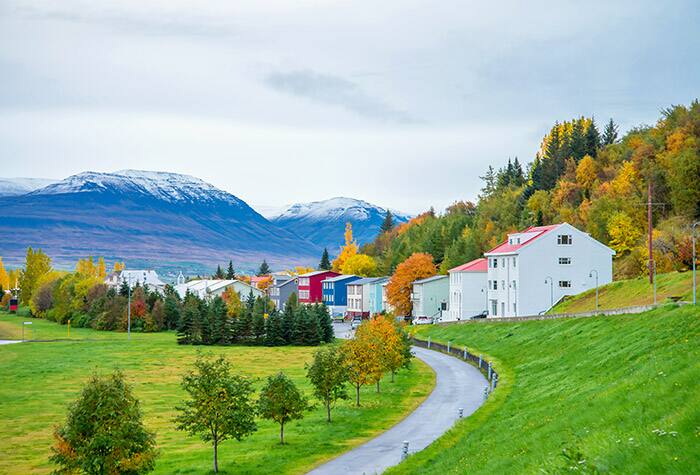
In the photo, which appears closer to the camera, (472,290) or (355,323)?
(472,290)

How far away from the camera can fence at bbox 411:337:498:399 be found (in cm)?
5003

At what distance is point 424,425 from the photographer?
40375mm

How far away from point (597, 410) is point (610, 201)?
79.4 metres

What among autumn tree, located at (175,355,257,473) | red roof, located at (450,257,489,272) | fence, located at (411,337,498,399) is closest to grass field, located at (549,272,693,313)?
fence, located at (411,337,498,399)

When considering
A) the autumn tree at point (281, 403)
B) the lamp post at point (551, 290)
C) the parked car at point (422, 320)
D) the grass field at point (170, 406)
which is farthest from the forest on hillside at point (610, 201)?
the autumn tree at point (281, 403)

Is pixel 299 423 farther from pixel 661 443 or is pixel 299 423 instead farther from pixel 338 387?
pixel 661 443

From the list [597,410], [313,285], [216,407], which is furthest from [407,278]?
[597,410]

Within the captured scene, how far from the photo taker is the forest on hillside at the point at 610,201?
90.3m

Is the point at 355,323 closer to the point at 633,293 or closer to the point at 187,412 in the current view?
the point at 633,293

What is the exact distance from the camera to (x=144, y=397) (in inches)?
2149

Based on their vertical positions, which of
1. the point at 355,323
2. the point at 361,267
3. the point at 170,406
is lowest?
the point at 170,406

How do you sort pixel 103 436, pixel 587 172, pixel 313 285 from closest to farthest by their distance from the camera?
1. pixel 103 436
2. pixel 587 172
3. pixel 313 285

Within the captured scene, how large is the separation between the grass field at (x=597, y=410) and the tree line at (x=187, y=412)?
8.12 m

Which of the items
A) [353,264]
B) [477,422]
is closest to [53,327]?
[353,264]
